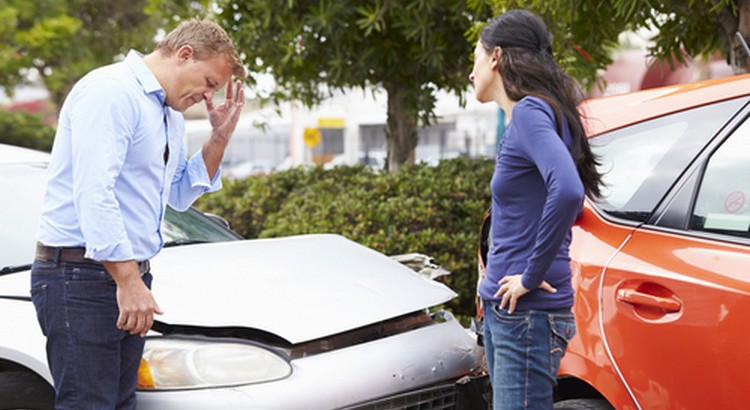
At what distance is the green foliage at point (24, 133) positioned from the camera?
15.0 meters

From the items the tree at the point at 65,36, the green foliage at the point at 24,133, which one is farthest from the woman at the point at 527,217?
the green foliage at the point at 24,133

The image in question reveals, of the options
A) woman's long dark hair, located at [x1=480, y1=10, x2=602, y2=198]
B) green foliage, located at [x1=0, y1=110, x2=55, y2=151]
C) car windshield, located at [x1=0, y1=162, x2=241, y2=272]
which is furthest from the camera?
green foliage, located at [x1=0, y1=110, x2=55, y2=151]

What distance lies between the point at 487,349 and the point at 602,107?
971 millimetres

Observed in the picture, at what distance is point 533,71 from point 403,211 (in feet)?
10.6

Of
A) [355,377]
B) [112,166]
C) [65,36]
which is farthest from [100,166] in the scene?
[65,36]

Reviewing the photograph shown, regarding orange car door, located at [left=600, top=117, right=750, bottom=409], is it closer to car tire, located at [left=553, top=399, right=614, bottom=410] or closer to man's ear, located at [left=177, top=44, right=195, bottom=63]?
car tire, located at [left=553, top=399, right=614, bottom=410]

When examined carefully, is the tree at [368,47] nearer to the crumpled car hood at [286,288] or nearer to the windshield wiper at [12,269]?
the crumpled car hood at [286,288]

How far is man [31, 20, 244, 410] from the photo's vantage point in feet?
7.35

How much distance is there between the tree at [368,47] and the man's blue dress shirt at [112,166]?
3.29m

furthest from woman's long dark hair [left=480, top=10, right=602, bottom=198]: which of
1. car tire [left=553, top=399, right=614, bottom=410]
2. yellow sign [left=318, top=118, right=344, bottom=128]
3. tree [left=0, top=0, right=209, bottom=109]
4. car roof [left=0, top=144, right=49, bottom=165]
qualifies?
yellow sign [left=318, top=118, right=344, bottom=128]

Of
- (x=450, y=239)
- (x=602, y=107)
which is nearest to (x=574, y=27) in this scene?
(x=450, y=239)

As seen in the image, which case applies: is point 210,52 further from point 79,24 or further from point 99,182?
point 79,24

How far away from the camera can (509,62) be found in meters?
2.29

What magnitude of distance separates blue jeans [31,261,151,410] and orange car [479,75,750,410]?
139 centimetres
